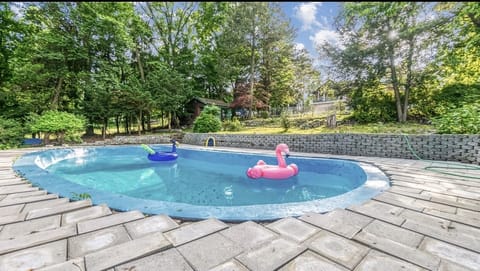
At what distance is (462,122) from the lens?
4836 mm

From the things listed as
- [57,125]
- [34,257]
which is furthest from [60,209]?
[57,125]

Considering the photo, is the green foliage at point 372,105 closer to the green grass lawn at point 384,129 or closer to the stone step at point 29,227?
the green grass lawn at point 384,129

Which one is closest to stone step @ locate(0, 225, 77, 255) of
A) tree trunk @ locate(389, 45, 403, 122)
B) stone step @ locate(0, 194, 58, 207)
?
stone step @ locate(0, 194, 58, 207)

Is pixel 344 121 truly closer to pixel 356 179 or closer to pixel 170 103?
pixel 356 179

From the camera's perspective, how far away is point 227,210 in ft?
6.51

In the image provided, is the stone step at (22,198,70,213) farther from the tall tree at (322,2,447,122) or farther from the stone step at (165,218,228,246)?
the tall tree at (322,2,447,122)

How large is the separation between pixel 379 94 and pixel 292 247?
1262 cm

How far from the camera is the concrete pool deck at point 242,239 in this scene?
1182 mm

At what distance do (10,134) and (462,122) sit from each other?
55.2 feet

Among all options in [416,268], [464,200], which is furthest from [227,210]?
[464,200]

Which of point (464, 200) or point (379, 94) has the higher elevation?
point (379, 94)

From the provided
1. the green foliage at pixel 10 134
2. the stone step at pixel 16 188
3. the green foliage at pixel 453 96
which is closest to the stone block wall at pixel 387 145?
the green foliage at pixel 453 96

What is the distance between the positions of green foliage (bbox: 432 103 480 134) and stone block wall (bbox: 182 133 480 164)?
1.35ft

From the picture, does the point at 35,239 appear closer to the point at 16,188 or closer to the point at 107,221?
the point at 107,221
